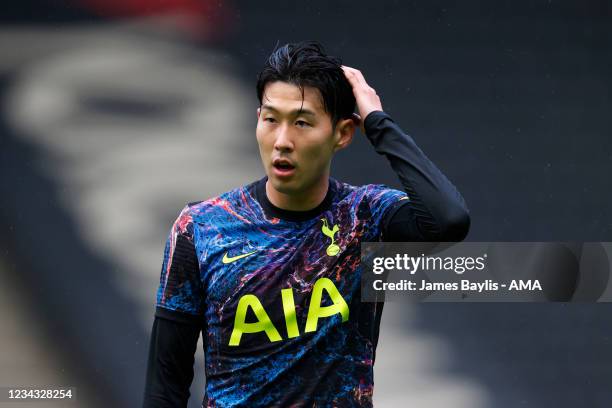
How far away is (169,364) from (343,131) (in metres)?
0.69

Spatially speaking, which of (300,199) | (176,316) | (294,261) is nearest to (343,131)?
(300,199)

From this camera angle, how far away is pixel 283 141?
7.62ft

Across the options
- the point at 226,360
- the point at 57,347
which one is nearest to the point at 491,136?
the point at 57,347

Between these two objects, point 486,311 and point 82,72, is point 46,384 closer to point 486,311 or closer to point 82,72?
point 82,72

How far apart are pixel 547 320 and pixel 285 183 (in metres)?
2.54

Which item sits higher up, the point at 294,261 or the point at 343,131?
the point at 343,131

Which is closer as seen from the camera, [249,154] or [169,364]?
[169,364]

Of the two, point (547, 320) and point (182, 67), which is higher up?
point (182, 67)

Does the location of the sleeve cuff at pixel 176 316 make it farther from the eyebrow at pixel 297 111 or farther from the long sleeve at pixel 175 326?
the eyebrow at pixel 297 111

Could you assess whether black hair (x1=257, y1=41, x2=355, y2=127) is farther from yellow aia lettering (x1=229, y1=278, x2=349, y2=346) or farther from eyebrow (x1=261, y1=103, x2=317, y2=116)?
yellow aia lettering (x1=229, y1=278, x2=349, y2=346)

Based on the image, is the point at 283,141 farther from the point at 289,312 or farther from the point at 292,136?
the point at 289,312

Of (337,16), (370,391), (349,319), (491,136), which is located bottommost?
(370,391)

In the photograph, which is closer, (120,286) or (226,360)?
(226,360)

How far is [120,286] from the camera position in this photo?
14.6 ft
